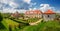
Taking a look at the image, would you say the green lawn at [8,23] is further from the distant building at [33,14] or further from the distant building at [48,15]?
the distant building at [48,15]

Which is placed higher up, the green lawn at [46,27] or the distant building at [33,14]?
the distant building at [33,14]

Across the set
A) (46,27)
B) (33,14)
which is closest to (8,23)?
(33,14)

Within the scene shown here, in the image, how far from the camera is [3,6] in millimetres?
1887

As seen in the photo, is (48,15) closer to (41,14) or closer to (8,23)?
(41,14)

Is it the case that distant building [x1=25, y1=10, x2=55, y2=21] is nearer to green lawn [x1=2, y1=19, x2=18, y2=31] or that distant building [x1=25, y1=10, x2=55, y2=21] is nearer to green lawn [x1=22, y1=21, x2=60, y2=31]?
green lawn [x1=22, y1=21, x2=60, y2=31]

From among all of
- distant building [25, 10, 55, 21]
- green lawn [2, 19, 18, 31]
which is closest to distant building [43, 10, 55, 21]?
distant building [25, 10, 55, 21]

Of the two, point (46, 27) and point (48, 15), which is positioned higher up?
point (48, 15)

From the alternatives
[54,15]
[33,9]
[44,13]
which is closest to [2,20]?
[33,9]

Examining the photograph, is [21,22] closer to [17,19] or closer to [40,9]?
[17,19]

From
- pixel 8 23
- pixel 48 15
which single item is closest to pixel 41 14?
pixel 48 15

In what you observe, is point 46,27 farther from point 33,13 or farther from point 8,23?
point 8,23

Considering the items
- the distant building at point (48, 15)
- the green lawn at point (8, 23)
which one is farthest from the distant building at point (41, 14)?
the green lawn at point (8, 23)

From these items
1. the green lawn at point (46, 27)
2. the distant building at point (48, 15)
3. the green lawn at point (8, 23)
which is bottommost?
the green lawn at point (46, 27)

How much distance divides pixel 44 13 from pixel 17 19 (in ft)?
1.13
